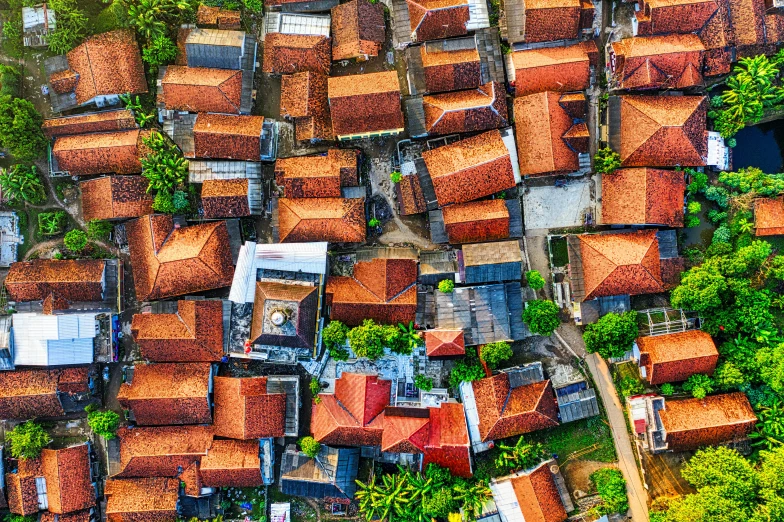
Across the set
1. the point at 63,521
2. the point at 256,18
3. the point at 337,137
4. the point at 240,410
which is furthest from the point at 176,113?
the point at 63,521

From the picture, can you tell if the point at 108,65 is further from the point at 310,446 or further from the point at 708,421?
the point at 708,421

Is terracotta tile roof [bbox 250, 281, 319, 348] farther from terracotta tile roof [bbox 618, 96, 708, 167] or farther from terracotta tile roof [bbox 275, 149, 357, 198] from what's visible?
terracotta tile roof [bbox 618, 96, 708, 167]

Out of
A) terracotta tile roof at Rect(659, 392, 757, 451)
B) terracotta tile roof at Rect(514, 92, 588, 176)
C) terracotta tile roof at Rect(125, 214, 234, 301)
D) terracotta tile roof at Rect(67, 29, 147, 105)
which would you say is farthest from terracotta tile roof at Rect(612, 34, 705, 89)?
terracotta tile roof at Rect(67, 29, 147, 105)

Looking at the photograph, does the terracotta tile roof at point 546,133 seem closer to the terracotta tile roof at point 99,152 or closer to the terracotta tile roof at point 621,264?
the terracotta tile roof at point 621,264

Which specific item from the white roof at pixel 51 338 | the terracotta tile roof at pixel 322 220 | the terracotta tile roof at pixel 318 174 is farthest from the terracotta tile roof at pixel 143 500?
the terracotta tile roof at pixel 318 174

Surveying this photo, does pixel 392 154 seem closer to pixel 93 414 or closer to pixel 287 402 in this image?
pixel 287 402
